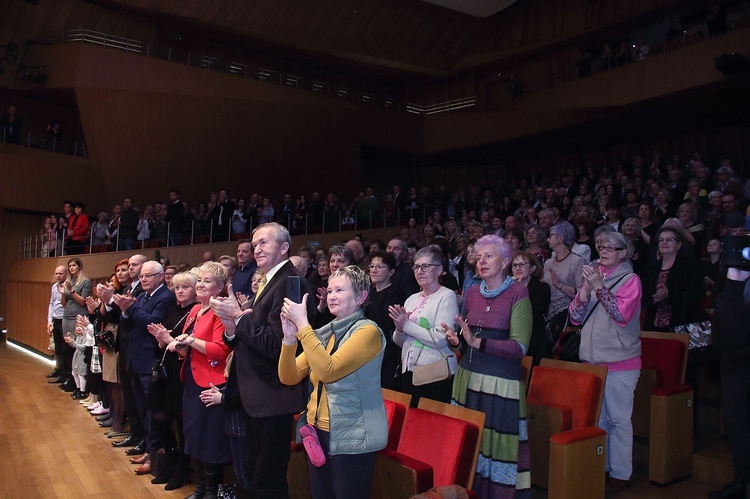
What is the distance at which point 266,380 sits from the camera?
2.25 metres

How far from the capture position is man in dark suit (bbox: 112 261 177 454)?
3.44 meters

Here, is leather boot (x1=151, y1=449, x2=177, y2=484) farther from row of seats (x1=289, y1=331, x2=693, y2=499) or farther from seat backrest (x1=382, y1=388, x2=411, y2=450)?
seat backrest (x1=382, y1=388, x2=411, y2=450)

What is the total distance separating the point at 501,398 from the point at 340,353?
0.76 m

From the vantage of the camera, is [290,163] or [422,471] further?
[290,163]

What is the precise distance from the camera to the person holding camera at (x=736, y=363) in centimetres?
216

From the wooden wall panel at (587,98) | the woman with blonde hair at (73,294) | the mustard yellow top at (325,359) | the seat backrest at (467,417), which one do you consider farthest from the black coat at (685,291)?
the wooden wall panel at (587,98)

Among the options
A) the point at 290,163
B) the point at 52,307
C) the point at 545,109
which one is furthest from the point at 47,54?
the point at 545,109

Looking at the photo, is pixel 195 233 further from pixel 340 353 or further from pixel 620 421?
pixel 340 353

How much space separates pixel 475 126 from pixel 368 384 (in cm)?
1165

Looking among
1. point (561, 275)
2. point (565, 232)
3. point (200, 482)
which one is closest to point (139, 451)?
point (200, 482)

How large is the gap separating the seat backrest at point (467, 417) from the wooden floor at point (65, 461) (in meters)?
0.73

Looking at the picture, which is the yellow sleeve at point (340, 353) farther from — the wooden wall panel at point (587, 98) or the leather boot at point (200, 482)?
the wooden wall panel at point (587, 98)

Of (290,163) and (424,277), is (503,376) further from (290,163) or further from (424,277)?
(290,163)

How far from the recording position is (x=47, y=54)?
406 inches
